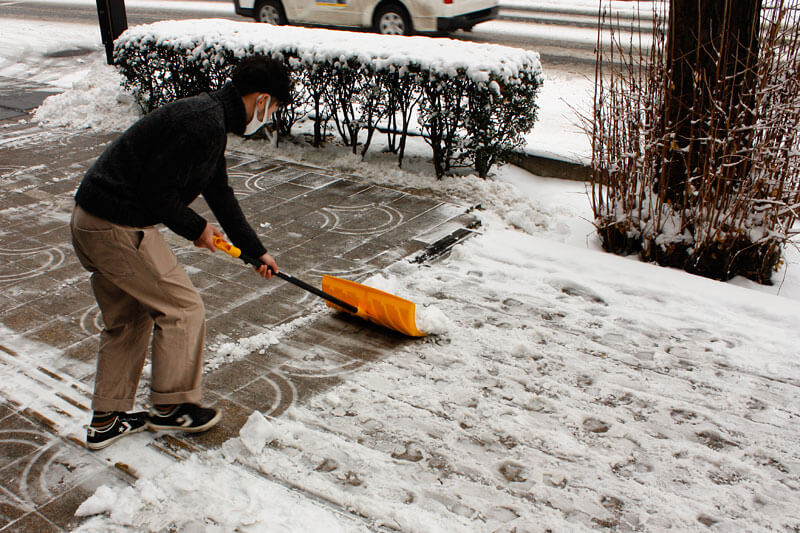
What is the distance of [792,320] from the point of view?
12.9ft

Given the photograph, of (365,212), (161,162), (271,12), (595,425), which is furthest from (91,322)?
(271,12)

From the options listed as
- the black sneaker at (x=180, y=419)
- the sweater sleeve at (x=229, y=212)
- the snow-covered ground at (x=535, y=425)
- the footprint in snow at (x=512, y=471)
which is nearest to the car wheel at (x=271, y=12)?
the snow-covered ground at (x=535, y=425)

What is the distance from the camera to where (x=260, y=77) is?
8.63 ft

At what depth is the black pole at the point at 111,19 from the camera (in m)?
9.05

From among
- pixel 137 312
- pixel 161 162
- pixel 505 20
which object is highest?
pixel 505 20

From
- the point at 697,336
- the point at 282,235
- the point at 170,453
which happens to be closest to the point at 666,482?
the point at 697,336

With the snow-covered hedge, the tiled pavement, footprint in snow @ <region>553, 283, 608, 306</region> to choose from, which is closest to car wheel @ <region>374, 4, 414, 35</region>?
the snow-covered hedge

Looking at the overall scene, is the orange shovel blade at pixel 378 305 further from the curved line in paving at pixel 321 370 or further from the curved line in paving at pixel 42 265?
the curved line in paving at pixel 42 265

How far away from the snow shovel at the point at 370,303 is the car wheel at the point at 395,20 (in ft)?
29.9

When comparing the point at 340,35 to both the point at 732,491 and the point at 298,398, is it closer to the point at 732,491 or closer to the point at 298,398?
the point at 298,398

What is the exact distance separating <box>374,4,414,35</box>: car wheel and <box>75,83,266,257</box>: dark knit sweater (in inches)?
393

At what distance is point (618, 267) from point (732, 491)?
210 centimetres

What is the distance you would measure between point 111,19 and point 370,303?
24.5 feet

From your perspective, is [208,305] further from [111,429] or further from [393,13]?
[393,13]
